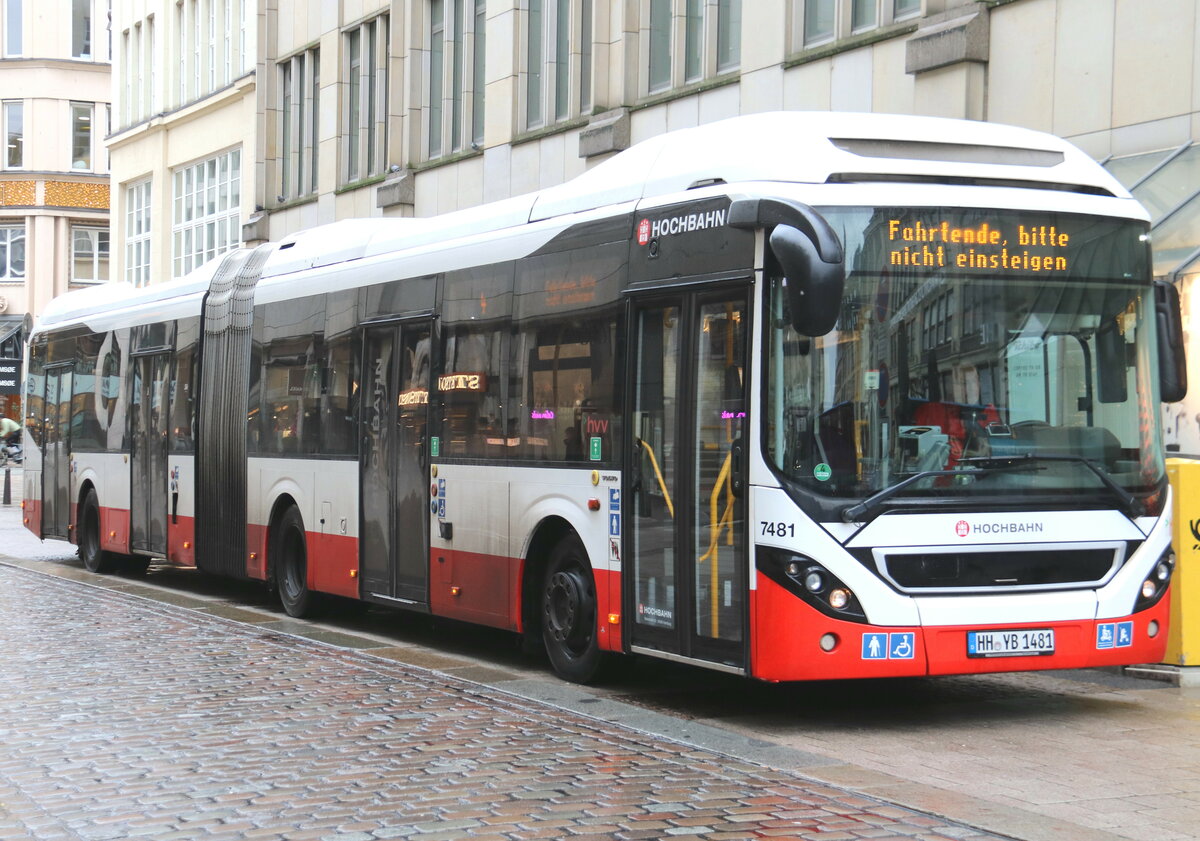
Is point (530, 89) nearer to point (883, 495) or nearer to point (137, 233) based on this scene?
point (883, 495)

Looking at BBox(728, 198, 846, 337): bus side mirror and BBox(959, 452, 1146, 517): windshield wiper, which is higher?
BBox(728, 198, 846, 337): bus side mirror

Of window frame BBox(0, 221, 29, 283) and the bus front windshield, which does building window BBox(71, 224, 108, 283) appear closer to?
window frame BBox(0, 221, 29, 283)

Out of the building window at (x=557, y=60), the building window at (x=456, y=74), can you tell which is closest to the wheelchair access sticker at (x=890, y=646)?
the building window at (x=557, y=60)

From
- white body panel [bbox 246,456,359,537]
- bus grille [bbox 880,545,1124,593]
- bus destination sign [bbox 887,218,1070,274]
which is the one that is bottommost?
bus grille [bbox 880,545,1124,593]

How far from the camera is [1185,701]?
10.6 m

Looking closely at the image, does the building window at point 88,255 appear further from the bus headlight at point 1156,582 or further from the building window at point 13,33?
the bus headlight at point 1156,582

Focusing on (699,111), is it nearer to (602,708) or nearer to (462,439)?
(462,439)

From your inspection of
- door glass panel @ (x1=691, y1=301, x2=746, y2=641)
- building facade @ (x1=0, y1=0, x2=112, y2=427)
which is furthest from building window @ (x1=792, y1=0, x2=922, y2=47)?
building facade @ (x1=0, y1=0, x2=112, y2=427)

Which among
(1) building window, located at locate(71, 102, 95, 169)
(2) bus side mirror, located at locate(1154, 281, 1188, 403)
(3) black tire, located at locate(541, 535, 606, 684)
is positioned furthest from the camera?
(1) building window, located at locate(71, 102, 95, 169)

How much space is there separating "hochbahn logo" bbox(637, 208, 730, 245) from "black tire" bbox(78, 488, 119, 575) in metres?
12.7

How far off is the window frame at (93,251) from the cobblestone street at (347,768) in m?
59.1

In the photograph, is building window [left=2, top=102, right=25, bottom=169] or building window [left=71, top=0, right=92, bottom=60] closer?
building window [left=2, top=102, right=25, bottom=169]

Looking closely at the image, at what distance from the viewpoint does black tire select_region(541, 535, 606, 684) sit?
11.1m

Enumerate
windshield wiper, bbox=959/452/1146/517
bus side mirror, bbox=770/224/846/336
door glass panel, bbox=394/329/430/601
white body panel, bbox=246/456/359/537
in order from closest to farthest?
bus side mirror, bbox=770/224/846/336, windshield wiper, bbox=959/452/1146/517, door glass panel, bbox=394/329/430/601, white body panel, bbox=246/456/359/537
